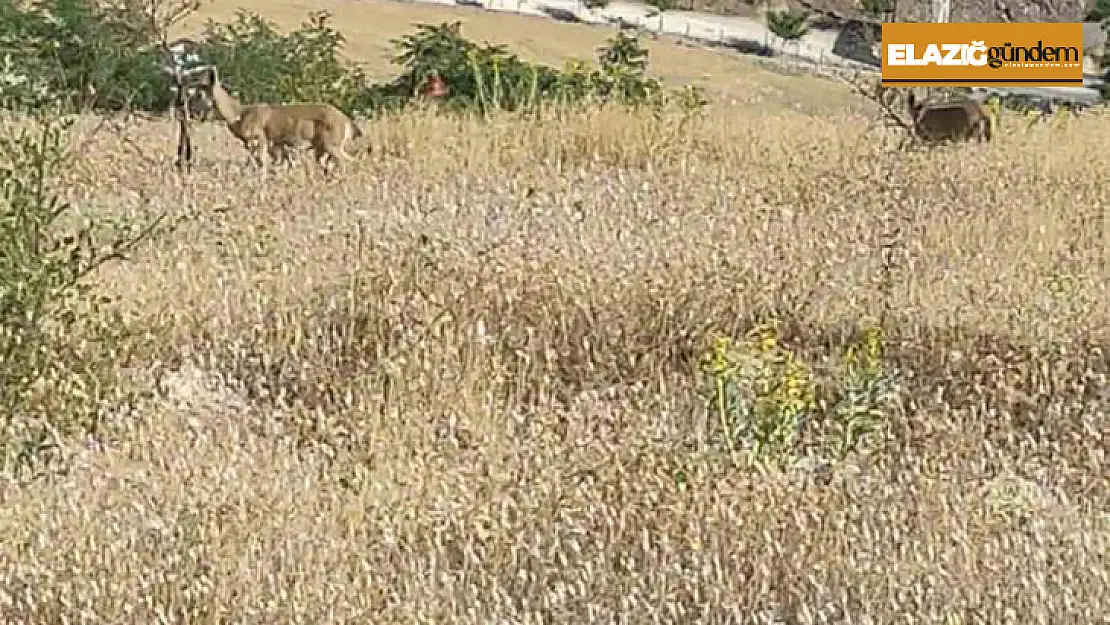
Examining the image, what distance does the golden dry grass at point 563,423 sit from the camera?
2.62 meters

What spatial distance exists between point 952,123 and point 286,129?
11.1 ft

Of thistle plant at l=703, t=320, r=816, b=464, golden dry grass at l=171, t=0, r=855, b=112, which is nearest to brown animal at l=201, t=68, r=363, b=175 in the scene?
thistle plant at l=703, t=320, r=816, b=464

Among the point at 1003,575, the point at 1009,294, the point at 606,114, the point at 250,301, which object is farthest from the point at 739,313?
the point at 606,114

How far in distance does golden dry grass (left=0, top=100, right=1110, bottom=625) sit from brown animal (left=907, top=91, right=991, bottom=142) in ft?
5.45

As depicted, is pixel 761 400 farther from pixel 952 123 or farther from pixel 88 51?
pixel 88 51

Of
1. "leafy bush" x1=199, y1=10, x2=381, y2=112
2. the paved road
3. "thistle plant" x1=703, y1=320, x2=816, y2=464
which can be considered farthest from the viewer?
the paved road

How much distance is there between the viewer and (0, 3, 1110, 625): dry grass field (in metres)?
2.62
